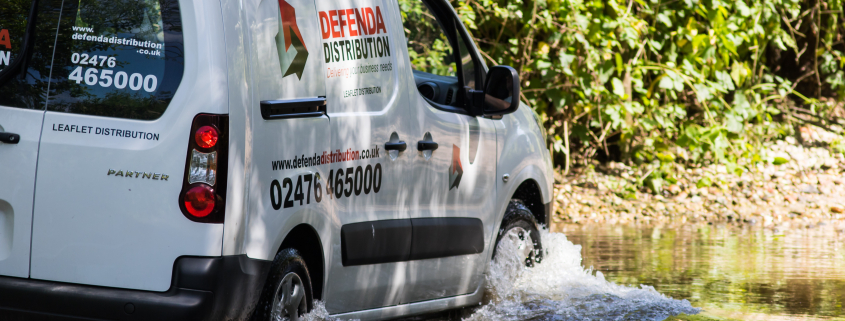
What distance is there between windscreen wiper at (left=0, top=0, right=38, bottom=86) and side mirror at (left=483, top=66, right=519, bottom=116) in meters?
2.51

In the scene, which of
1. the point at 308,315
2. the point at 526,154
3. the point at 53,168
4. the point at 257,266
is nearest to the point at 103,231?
the point at 53,168

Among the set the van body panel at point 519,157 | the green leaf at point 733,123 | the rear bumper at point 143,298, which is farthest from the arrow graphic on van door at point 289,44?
the green leaf at point 733,123

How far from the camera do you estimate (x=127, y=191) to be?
136 inches

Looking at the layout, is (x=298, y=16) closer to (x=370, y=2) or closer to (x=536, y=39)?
(x=370, y=2)

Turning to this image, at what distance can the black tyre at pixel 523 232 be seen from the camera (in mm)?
5914

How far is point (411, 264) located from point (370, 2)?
4.13 ft

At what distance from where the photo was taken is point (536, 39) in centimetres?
1143

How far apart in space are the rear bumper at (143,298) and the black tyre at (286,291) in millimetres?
251

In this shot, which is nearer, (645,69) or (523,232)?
(523,232)

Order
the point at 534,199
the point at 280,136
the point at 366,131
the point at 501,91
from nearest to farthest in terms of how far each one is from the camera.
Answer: the point at 280,136, the point at 366,131, the point at 501,91, the point at 534,199

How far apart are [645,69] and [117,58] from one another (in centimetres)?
845

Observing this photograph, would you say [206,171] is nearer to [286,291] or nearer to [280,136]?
[280,136]

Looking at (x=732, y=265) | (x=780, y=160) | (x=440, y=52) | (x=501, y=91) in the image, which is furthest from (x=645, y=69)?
(x=501, y=91)

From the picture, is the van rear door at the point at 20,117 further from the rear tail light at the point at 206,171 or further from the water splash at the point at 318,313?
the water splash at the point at 318,313
